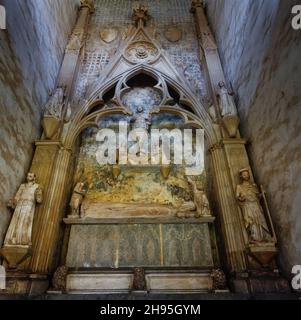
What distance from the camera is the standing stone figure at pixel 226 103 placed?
6.57 metres

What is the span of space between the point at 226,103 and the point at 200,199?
8.84ft

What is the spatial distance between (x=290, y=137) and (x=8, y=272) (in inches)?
226

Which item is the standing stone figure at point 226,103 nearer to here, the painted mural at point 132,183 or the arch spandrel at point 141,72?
the arch spandrel at point 141,72

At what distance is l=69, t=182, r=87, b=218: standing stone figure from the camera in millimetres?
6273

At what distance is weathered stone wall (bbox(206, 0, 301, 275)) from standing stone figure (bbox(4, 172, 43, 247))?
191 inches

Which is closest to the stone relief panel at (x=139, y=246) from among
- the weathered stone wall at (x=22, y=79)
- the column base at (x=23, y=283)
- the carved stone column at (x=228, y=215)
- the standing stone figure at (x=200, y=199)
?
the standing stone figure at (x=200, y=199)

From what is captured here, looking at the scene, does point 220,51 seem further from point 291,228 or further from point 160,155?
point 291,228

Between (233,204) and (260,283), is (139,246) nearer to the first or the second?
(233,204)

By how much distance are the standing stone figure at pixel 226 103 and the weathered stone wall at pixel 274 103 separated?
25 centimetres

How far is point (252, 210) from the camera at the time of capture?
16.8ft

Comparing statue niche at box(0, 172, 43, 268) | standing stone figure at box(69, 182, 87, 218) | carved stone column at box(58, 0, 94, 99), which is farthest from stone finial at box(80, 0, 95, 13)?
statue niche at box(0, 172, 43, 268)

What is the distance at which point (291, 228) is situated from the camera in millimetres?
4340
